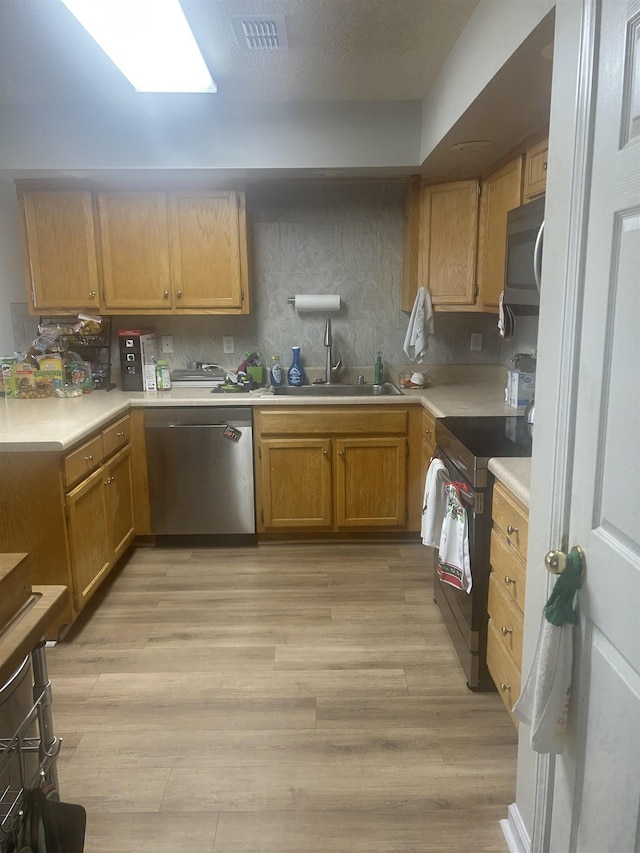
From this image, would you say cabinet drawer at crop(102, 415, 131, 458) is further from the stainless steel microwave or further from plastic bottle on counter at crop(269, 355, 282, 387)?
the stainless steel microwave

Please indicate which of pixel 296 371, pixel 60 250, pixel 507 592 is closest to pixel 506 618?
pixel 507 592

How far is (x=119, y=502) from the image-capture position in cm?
328

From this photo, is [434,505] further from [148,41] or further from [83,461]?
[148,41]

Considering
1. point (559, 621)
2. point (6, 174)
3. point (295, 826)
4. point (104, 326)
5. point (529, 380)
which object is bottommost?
point (295, 826)

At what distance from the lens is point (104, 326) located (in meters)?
3.80

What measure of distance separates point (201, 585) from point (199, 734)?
1137 mm

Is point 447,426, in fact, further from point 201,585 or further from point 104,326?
point 104,326

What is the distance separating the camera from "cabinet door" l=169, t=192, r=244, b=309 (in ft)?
11.6

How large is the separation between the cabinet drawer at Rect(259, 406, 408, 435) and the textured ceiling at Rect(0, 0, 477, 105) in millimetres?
1635

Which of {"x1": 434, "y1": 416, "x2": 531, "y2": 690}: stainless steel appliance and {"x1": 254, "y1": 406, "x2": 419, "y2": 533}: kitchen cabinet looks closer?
{"x1": 434, "y1": 416, "x2": 531, "y2": 690}: stainless steel appliance

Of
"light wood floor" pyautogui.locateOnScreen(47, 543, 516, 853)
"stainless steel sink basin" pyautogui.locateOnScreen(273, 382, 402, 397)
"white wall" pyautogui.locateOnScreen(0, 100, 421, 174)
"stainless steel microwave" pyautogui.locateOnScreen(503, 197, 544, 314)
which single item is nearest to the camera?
"light wood floor" pyautogui.locateOnScreen(47, 543, 516, 853)

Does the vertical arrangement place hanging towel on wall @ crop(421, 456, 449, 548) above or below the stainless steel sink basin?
below

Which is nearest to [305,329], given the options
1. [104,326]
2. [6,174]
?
[104,326]

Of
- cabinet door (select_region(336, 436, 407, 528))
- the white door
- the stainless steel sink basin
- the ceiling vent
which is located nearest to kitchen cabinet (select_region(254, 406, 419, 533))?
cabinet door (select_region(336, 436, 407, 528))
